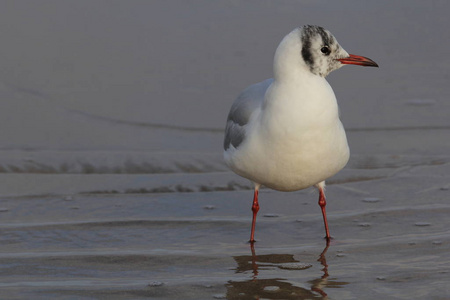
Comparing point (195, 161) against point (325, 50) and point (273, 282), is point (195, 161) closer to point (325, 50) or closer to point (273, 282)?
point (325, 50)

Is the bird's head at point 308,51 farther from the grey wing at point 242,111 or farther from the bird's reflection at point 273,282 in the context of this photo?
the bird's reflection at point 273,282

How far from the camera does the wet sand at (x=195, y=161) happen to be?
496cm

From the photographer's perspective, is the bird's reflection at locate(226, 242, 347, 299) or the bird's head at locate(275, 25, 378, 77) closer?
the bird's reflection at locate(226, 242, 347, 299)

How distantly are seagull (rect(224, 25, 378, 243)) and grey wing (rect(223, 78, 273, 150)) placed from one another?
0.10 m

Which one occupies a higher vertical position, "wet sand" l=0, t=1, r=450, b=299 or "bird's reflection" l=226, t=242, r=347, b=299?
"wet sand" l=0, t=1, r=450, b=299

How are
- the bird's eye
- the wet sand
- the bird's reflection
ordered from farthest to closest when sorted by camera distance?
the bird's eye, the wet sand, the bird's reflection

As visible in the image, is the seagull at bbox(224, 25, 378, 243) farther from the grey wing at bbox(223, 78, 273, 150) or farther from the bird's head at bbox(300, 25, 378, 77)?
the grey wing at bbox(223, 78, 273, 150)

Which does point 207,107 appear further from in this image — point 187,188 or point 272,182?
point 272,182

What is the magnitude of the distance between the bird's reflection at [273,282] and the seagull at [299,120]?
0.45 meters

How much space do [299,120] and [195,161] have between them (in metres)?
2.62

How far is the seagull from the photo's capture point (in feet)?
17.3

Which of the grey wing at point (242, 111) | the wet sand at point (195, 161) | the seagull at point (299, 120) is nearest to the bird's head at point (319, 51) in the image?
the seagull at point (299, 120)

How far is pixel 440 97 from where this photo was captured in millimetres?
9109

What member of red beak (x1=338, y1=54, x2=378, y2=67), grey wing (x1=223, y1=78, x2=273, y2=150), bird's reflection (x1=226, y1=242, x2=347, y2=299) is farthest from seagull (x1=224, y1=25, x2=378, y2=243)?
bird's reflection (x1=226, y1=242, x2=347, y2=299)
